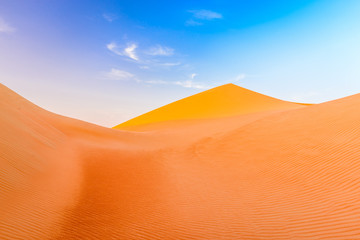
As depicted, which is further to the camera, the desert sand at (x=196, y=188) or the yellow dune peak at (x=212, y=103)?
the yellow dune peak at (x=212, y=103)

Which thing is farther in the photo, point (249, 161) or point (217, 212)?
point (249, 161)

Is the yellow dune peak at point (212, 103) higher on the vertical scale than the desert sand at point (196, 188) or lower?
higher

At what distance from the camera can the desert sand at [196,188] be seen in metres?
5.00

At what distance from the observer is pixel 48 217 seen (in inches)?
212

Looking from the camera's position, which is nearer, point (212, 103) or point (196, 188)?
point (196, 188)

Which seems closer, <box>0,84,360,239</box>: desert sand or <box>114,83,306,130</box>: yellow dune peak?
<box>0,84,360,239</box>: desert sand

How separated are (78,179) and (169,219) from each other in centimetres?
453

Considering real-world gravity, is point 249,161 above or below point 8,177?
above

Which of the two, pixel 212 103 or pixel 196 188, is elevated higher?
pixel 212 103

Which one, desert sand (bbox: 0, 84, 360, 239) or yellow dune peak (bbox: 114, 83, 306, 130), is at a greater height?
yellow dune peak (bbox: 114, 83, 306, 130)

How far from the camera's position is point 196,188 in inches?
309

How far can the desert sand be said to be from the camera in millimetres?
5004

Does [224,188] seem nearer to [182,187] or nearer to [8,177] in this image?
[182,187]

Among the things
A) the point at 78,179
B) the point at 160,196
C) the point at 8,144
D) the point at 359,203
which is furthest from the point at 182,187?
the point at 8,144
